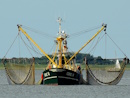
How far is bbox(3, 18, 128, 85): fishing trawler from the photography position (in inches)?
4402

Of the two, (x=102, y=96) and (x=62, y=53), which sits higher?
(x=62, y=53)

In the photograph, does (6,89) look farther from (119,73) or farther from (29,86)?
(119,73)

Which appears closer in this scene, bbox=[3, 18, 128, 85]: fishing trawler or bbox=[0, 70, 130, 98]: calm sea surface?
bbox=[0, 70, 130, 98]: calm sea surface

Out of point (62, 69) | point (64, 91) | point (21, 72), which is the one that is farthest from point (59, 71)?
point (21, 72)

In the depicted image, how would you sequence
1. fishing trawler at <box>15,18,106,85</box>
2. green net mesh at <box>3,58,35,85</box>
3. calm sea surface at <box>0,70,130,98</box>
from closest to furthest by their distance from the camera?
calm sea surface at <box>0,70,130,98</box>
fishing trawler at <box>15,18,106,85</box>
green net mesh at <box>3,58,35,85</box>

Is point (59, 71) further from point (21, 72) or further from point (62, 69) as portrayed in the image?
point (21, 72)

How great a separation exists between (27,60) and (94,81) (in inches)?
460

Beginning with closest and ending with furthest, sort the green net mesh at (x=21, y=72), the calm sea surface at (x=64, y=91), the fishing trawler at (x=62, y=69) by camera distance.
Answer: the calm sea surface at (x=64, y=91)
the fishing trawler at (x=62, y=69)
the green net mesh at (x=21, y=72)

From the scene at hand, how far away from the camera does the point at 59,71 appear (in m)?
110

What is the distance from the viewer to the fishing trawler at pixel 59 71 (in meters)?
112

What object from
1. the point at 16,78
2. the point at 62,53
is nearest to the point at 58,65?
the point at 62,53

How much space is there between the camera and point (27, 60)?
4870 inches

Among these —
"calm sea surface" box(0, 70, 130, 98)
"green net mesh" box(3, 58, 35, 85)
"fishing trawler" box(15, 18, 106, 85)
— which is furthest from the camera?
"green net mesh" box(3, 58, 35, 85)

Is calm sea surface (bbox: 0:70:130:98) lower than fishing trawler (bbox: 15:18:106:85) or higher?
lower
